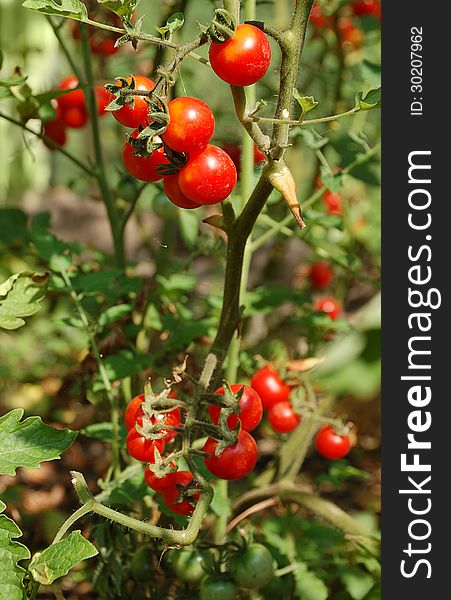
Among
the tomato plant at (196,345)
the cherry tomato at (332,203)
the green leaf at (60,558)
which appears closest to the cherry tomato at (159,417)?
the tomato plant at (196,345)

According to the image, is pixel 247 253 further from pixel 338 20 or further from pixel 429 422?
pixel 338 20

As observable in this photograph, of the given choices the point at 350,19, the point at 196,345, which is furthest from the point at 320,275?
the point at 196,345

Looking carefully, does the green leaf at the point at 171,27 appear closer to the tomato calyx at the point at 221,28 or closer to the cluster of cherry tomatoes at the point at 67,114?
the tomato calyx at the point at 221,28

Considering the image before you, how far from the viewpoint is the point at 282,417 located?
136cm

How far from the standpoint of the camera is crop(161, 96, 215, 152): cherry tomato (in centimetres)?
82

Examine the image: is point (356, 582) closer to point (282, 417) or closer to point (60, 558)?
point (282, 417)

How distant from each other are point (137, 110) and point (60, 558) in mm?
499

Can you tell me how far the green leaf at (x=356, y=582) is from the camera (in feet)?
4.60

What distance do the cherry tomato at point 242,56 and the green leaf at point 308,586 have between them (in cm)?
87

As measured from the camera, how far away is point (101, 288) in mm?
1331

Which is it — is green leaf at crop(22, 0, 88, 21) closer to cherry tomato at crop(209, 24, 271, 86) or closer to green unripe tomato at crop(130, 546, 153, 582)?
cherry tomato at crop(209, 24, 271, 86)

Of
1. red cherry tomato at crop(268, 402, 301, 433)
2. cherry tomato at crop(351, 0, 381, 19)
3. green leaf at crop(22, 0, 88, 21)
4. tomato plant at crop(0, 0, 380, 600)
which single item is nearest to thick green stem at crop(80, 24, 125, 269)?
tomato plant at crop(0, 0, 380, 600)

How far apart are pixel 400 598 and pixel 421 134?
2.21 feet

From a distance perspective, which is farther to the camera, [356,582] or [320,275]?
[320,275]
